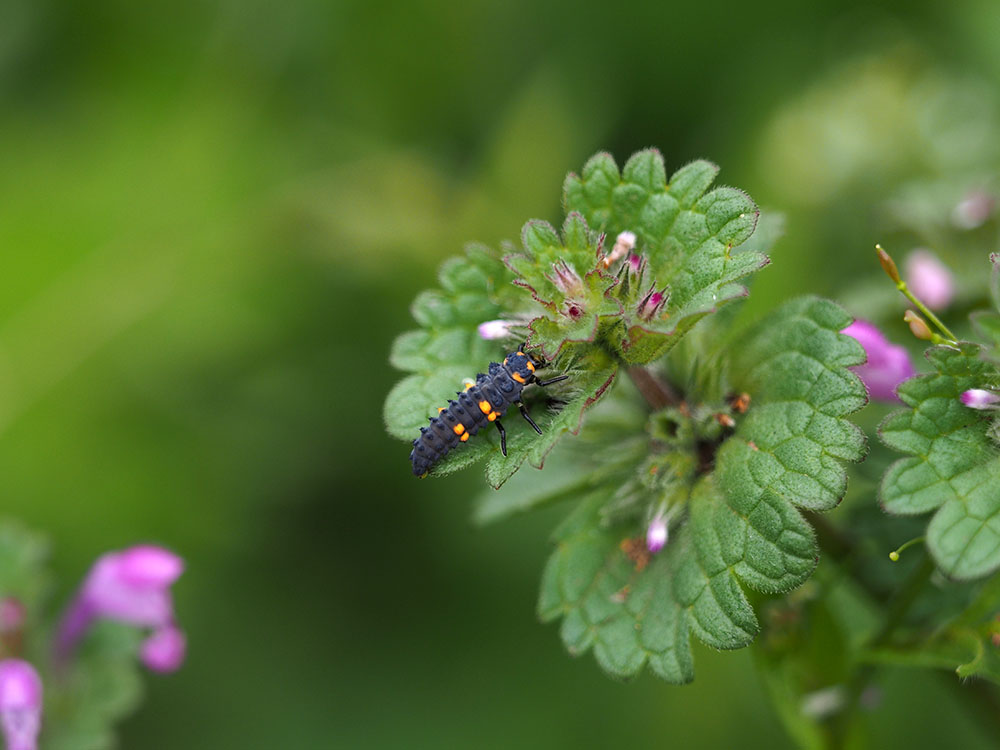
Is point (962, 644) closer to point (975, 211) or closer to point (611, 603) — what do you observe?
point (611, 603)

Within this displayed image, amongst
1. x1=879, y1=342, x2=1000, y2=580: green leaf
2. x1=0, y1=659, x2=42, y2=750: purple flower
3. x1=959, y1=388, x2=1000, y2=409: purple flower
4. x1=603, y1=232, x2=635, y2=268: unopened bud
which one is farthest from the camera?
x1=0, y1=659, x2=42, y2=750: purple flower

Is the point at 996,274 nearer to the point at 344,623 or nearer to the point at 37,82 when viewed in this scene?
the point at 344,623

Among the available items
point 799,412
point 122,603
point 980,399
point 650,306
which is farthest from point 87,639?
point 980,399

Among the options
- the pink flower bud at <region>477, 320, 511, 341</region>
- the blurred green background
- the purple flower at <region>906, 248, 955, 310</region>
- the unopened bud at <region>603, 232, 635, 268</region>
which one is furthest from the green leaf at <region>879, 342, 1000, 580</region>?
the blurred green background

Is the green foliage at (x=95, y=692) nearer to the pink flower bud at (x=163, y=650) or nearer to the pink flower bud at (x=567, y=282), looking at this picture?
the pink flower bud at (x=163, y=650)

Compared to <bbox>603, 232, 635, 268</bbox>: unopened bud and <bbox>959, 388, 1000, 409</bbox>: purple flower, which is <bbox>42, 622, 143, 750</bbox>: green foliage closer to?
<bbox>603, 232, 635, 268</bbox>: unopened bud

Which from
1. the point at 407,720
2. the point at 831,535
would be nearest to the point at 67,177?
the point at 407,720

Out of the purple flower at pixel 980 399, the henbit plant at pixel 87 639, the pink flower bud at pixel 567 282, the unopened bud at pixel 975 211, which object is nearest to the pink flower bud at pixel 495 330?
the pink flower bud at pixel 567 282
